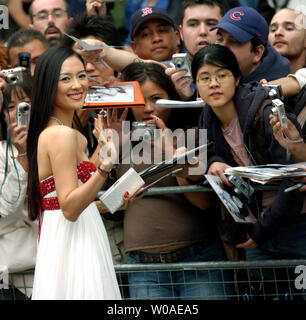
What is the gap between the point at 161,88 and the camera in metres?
4.91

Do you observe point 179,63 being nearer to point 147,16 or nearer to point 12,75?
point 147,16

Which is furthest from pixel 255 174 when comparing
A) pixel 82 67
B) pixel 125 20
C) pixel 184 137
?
pixel 125 20

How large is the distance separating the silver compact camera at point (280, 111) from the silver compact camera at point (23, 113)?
4.82 feet

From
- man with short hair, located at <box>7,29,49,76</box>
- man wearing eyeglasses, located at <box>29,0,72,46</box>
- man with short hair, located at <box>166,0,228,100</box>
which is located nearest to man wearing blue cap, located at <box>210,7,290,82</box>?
man with short hair, located at <box>166,0,228,100</box>

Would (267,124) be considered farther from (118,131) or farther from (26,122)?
(26,122)

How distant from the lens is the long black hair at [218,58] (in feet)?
14.6

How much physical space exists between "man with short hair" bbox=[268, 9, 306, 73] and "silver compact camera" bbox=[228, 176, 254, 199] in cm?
126

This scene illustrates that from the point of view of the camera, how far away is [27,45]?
18.2 ft

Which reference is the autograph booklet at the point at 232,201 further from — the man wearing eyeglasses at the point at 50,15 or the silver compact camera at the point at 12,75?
the man wearing eyeglasses at the point at 50,15

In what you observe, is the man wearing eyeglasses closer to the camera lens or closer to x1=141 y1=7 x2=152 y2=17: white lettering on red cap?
x1=141 y1=7 x2=152 y2=17: white lettering on red cap

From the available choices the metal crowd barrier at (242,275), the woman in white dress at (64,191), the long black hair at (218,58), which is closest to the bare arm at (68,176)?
the woman in white dress at (64,191)

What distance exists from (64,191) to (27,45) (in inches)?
81.5

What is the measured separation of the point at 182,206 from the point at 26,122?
1104mm

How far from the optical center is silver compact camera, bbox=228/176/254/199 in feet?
14.3
